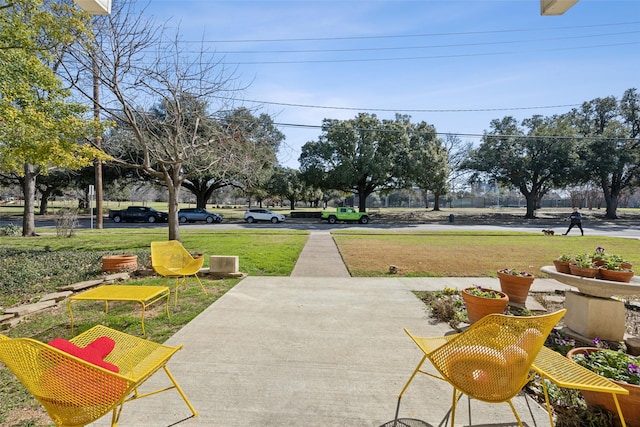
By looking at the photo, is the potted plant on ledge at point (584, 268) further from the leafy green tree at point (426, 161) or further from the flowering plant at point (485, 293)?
the leafy green tree at point (426, 161)

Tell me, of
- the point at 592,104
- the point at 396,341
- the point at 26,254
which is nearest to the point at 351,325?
the point at 396,341

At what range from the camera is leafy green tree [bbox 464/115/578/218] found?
30109mm

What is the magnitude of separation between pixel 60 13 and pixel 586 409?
36.8 ft

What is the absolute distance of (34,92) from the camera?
23.2 ft

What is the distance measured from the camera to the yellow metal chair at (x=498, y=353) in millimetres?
1937

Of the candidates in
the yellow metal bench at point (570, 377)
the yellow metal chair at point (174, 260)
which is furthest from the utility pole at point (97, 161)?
the yellow metal bench at point (570, 377)

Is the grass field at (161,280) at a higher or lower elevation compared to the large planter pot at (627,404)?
lower

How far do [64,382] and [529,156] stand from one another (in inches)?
1472

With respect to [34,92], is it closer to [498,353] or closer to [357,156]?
[498,353]

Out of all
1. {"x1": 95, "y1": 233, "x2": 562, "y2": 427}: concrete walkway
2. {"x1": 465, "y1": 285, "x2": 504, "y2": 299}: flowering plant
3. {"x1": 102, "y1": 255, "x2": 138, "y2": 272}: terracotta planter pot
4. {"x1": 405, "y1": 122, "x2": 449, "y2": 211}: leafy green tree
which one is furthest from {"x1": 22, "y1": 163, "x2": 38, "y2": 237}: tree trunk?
{"x1": 405, "y1": 122, "x2": 449, "y2": 211}: leafy green tree

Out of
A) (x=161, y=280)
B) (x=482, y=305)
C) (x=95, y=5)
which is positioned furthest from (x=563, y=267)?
(x=161, y=280)

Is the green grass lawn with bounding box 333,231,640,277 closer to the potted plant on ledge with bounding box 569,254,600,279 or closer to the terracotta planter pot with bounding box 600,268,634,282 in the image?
the potted plant on ledge with bounding box 569,254,600,279

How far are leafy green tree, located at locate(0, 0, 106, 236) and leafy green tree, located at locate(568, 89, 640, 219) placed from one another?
123 ft

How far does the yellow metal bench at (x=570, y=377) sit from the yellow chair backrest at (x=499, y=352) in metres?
0.23
